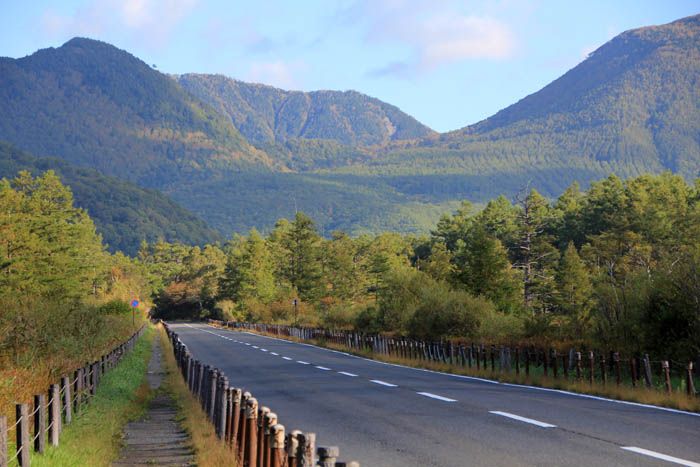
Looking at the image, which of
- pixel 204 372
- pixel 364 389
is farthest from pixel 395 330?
pixel 204 372

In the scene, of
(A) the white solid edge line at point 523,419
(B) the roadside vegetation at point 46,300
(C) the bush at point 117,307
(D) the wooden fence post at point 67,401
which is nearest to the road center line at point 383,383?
(A) the white solid edge line at point 523,419

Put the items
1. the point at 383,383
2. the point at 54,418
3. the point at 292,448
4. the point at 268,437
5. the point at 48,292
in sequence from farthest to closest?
the point at 48,292 → the point at 383,383 → the point at 54,418 → the point at 268,437 → the point at 292,448

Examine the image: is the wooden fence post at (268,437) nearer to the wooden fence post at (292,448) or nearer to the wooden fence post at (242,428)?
the wooden fence post at (292,448)

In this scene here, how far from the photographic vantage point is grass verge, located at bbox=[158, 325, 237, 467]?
31.9ft

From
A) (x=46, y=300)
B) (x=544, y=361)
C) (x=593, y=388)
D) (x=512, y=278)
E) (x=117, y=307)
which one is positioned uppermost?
(x=512, y=278)

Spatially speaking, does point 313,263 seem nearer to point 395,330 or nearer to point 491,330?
point 395,330

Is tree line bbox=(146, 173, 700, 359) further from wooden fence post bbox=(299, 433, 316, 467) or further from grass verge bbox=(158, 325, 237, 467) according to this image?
→ wooden fence post bbox=(299, 433, 316, 467)

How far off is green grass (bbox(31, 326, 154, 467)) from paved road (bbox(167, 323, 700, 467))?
268 cm

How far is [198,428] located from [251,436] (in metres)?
4.30

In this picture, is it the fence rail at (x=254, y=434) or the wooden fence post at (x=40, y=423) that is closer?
the fence rail at (x=254, y=434)

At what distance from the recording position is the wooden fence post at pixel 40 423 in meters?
10.1

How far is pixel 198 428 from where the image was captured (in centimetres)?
1284

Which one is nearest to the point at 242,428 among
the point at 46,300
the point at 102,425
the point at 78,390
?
the point at 102,425

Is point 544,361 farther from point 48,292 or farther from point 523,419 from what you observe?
point 48,292
